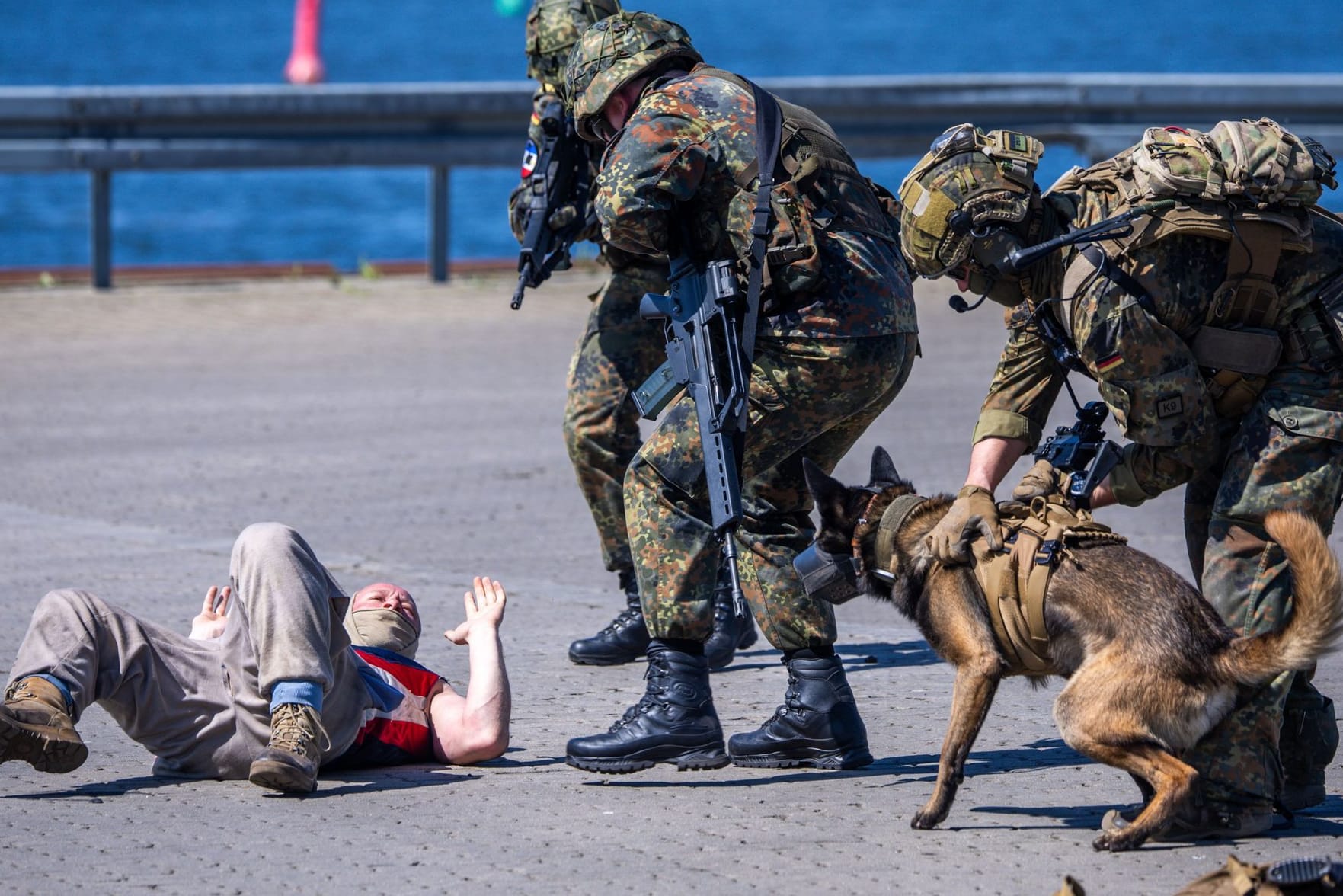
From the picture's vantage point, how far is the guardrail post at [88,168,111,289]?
13188 mm

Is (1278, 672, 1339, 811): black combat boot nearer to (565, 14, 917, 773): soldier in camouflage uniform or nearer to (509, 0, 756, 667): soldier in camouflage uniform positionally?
(565, 14, 917, 773): soldier in camouflage uniform

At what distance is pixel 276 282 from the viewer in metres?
14.6

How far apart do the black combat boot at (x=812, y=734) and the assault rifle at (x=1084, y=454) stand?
91 centimetres

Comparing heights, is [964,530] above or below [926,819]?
above

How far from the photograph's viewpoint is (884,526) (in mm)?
5004

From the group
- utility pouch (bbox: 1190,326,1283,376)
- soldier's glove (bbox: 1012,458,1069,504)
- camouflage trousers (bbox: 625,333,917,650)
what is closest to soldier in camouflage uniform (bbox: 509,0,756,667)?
camouflage trousers (bbox: 625,333,917,650)

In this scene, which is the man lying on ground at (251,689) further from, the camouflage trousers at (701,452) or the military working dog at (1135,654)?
the military working dog at (1135,654)

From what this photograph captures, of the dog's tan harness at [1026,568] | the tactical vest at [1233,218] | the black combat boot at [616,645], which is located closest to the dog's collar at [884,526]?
the dog's tan harness at [1026,568]

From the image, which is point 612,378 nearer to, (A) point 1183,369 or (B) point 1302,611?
(A) point 1183,369

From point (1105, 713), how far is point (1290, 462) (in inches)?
31.2

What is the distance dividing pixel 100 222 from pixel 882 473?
30.5ft

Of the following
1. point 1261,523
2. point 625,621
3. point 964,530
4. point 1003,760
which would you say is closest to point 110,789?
point 625,621

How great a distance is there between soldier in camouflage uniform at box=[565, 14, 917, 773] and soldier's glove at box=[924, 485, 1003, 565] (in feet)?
1.96

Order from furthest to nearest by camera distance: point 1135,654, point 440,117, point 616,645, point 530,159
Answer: point 440,117
point 530,159
point 616,645
point 1135,654
